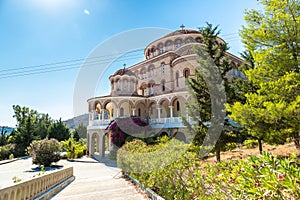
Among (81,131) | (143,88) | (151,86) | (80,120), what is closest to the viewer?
(151,86)

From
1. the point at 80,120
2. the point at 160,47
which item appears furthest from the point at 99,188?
the point at 80,120

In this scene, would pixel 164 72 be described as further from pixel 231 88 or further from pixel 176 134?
pixel 231 88

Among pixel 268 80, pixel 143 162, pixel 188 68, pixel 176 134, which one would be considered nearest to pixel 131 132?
pixel 176 134

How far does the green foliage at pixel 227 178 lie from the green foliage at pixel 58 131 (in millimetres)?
37755

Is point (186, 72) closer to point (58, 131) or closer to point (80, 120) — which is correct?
point (58, 131)

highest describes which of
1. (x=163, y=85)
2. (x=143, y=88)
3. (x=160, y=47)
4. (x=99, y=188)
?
(x=160, y=47)

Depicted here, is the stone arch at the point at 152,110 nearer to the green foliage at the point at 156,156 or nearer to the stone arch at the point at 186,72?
the stone arch at the point at 186,72

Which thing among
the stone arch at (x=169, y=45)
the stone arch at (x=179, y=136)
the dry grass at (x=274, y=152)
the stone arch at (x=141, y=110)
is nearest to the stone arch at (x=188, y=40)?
the stone arch at (x=169, y=45)

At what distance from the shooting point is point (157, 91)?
28.9 m

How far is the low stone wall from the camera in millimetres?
4410

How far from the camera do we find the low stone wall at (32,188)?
4410 mm

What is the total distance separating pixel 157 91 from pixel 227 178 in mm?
26191

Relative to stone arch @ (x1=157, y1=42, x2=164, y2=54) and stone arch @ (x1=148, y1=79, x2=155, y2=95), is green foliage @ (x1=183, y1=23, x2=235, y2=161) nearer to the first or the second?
stone arch @ (x1=148, y1=79, x2=155, y2=95)

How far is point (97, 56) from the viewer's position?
71.4 feet
